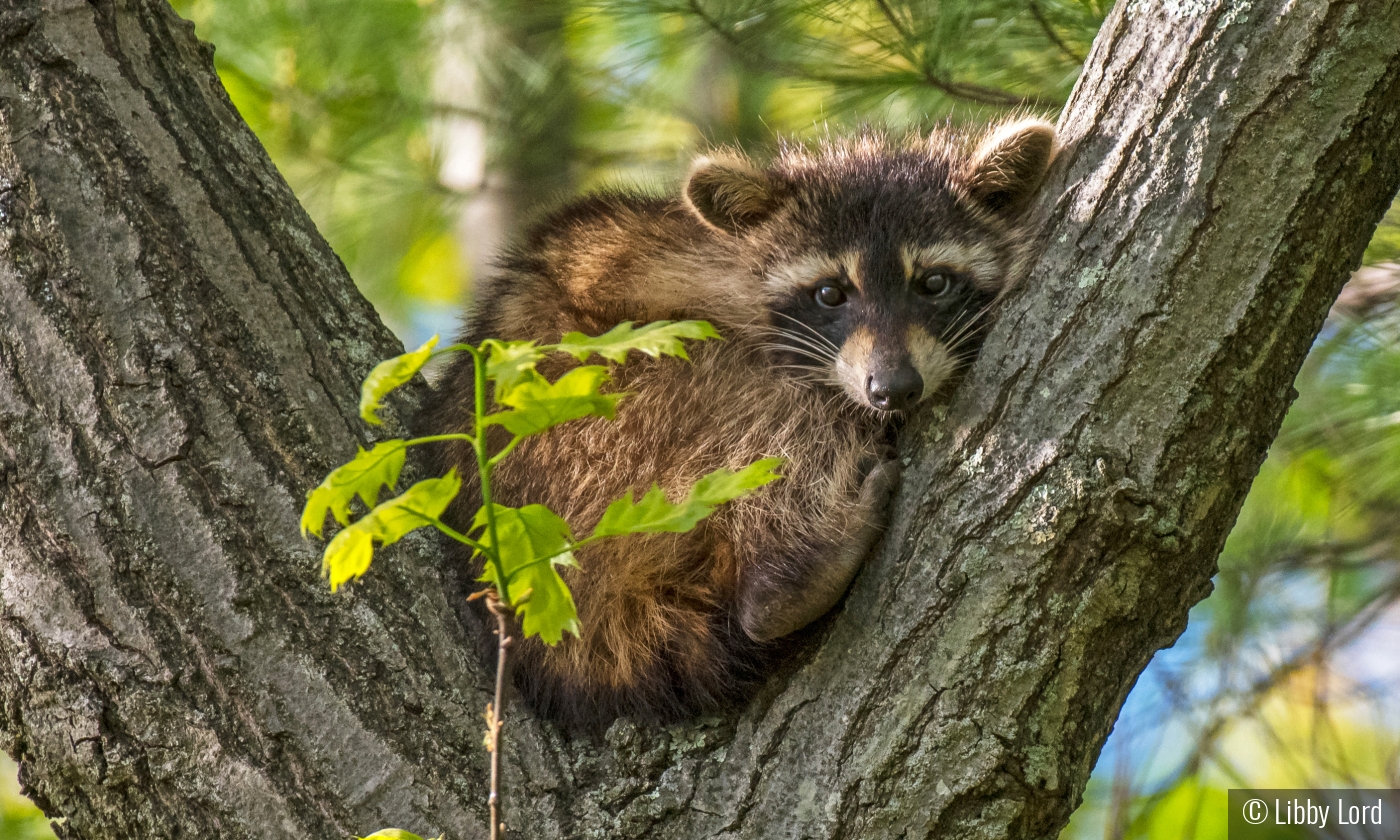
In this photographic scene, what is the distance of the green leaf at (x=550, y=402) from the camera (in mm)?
1418

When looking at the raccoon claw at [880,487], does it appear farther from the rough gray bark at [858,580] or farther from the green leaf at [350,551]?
the green leaf at [350,551]

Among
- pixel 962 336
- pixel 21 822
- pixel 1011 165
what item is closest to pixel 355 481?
pixel 962 336

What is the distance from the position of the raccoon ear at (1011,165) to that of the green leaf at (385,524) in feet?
4.93

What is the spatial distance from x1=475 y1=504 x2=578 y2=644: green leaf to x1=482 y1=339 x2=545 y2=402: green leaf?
181 millimetres

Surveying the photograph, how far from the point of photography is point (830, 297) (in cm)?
270

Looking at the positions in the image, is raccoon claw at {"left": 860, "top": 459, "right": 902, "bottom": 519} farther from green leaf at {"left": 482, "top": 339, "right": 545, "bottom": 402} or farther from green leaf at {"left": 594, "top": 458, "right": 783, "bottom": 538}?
green leaf at {"left": 482, "top": 339, "right": 545, "bottom": 402}

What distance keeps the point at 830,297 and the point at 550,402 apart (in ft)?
4.47

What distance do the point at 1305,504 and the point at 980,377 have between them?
2.58 meters

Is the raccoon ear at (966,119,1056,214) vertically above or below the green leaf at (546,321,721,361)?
above

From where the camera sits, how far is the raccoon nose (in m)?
2.18

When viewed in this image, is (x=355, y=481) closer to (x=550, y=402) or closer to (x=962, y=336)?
(x=550, y=402)

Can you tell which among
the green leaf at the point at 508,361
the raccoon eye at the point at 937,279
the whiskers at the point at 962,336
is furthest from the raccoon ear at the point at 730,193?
the green leaf at the point at 508,361

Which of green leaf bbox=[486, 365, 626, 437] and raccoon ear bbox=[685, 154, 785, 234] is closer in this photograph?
green leaf bbox=[486, 365, 626, 437]

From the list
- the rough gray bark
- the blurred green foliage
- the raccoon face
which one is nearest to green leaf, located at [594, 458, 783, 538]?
the rough gray bark
